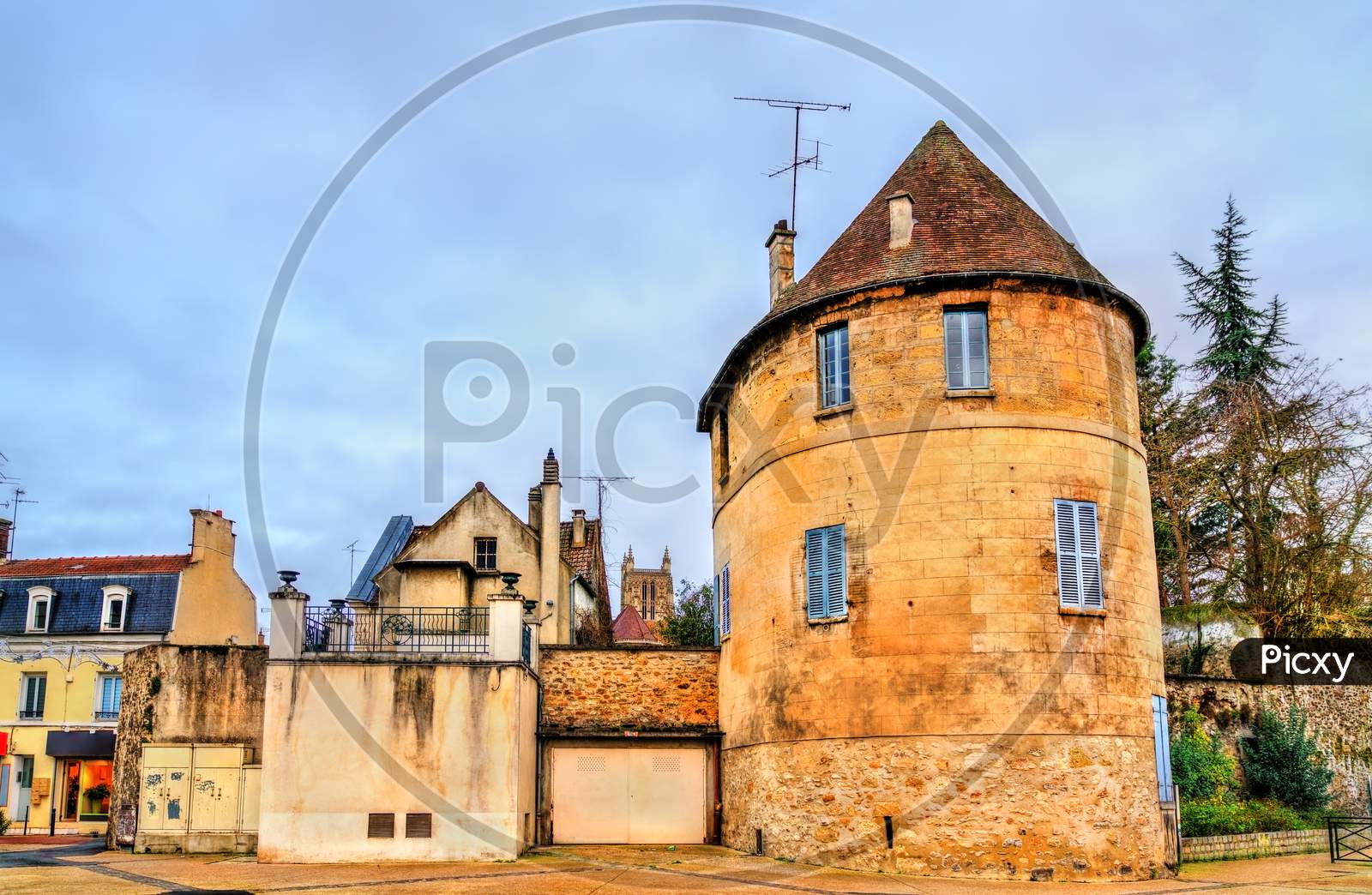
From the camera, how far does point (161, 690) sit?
23297 millimetres

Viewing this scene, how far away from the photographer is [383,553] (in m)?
41.4

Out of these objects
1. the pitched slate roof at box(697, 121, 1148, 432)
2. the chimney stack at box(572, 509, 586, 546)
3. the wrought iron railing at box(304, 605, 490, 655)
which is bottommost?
the wrought iron railing at box(304, 605, 490, 655)

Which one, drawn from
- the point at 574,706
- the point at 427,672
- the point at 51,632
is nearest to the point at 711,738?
the point at 574,706

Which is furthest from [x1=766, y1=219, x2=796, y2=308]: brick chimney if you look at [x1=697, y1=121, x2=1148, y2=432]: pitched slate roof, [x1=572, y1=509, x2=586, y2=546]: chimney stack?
[x1=572, y1=509, x2=586, y2=546]: chimney stack

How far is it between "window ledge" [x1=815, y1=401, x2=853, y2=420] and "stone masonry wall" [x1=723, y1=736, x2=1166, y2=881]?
5.47 metres

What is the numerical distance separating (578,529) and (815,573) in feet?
74.8

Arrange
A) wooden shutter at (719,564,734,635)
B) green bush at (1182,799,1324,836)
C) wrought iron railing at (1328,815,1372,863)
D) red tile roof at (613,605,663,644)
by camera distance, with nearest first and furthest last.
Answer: wrought iron railing at (1328,815,1372,863) < green bush at (1182,799,1324,836) < wooden shutter at (719,564,734,635) < red tile roof at (613,605,663,644)

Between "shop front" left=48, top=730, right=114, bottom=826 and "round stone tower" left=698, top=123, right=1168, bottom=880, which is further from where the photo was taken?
"shop front" left=48, top=730, right=114, bottom=826

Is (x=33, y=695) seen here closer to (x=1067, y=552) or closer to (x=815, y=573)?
(x=815, y=573)

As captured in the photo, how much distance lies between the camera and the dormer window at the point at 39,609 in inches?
1428

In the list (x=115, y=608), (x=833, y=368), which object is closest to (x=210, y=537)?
(x=115, y=608)

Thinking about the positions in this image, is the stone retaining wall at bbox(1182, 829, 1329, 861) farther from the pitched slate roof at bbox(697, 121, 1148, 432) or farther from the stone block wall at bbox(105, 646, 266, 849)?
the stone block wall at bbox(105, 646, 266, 849)

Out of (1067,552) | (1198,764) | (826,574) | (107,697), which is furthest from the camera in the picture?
(107,697)

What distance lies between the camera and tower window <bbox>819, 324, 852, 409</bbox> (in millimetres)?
19641
